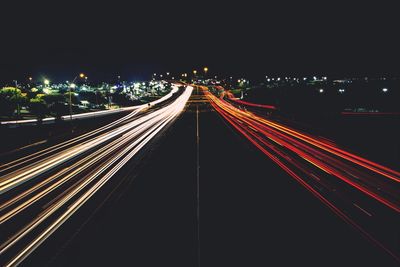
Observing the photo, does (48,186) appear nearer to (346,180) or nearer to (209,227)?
(209,227)

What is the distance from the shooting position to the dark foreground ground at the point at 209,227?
24.3 feet

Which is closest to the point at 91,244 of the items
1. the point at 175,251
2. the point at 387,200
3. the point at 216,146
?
the point at 175,251

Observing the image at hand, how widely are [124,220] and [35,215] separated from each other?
310 centimetres

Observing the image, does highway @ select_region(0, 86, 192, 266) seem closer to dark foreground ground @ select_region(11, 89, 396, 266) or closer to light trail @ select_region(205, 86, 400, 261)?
dark foreground ground @ select_region(11, 89, 396, 266)

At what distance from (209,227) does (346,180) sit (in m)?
6.86

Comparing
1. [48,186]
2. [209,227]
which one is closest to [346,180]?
[209,227]

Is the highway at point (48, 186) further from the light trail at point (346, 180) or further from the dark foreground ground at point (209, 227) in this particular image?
the light trail at point (346, 180)

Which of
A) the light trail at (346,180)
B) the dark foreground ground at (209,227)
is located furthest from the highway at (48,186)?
the light trail at (346,180)

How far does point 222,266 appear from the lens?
277 inches

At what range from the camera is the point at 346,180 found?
12.4 metres

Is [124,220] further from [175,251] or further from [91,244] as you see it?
[175,251]

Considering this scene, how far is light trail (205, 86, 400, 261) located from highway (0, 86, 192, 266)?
9.13 m

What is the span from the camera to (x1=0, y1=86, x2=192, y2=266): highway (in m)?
8.62

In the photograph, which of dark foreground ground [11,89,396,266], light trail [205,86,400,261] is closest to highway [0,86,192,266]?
dark foreground ground [11,89,396,266]
